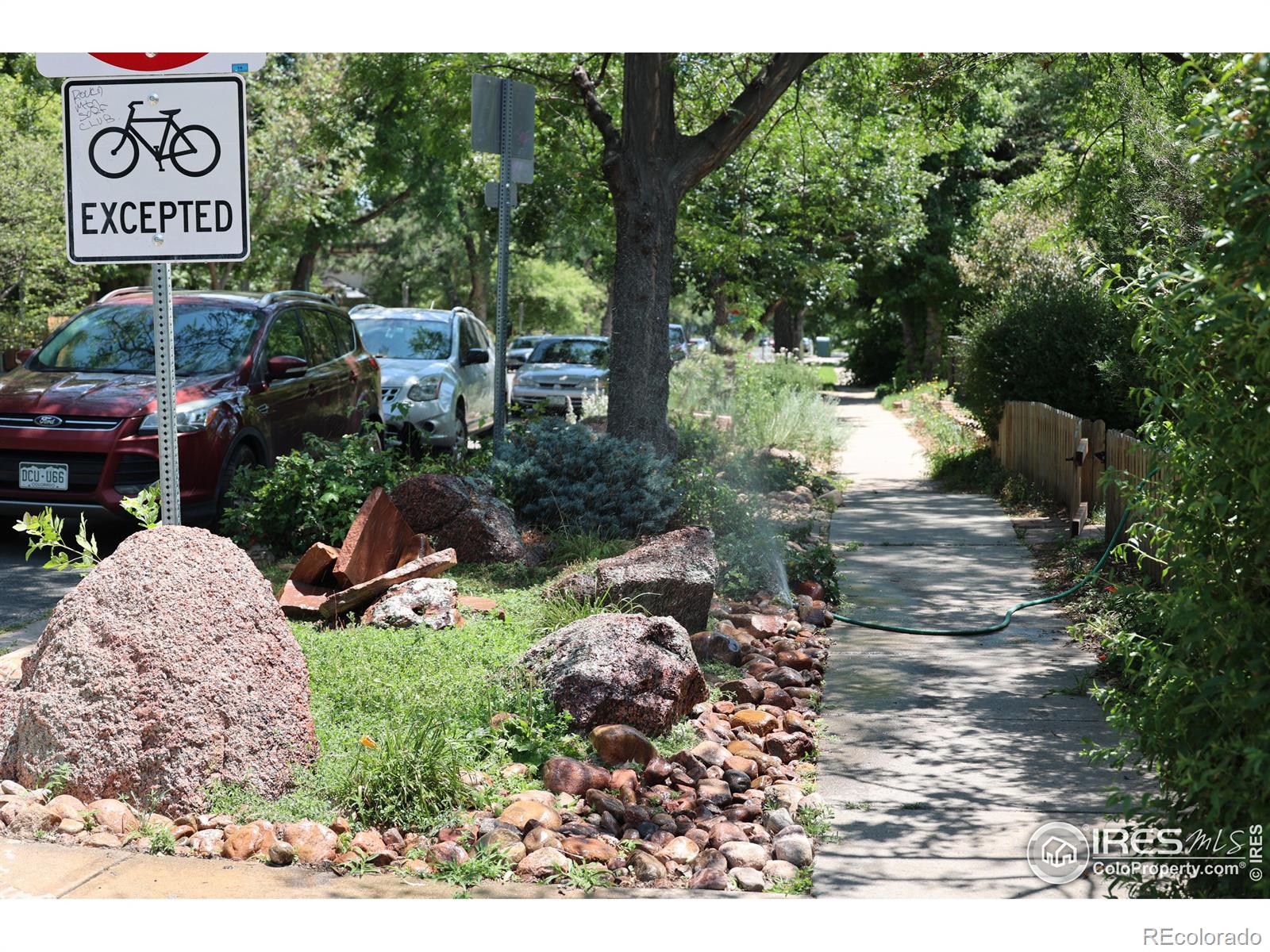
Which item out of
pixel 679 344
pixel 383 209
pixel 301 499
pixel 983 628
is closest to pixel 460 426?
pixel 301 499

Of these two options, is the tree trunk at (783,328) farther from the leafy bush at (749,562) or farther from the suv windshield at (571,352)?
the leafy bush at (749,562)

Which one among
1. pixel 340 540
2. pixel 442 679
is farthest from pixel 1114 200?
pixel 442 679

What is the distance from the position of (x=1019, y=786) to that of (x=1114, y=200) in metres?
9.19

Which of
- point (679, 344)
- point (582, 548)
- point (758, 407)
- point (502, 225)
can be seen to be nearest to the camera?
point (582, 548)

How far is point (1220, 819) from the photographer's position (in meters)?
3.26

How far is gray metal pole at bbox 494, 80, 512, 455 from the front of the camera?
31.7 feet

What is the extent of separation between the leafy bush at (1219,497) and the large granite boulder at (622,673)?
2207 millimetres

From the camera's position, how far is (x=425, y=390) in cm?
1414

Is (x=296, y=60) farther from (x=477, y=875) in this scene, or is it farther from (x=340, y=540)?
(x=477, y=875)

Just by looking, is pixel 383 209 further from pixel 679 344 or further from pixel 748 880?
pixel 748 880

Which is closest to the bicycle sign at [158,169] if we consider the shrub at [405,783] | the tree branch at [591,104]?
the shrub at [405,783]

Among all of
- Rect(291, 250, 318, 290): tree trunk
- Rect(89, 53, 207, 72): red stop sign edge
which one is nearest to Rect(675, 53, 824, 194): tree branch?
Rect(89, 53, 207, 72): red stop sign edge

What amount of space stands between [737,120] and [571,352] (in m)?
12.7

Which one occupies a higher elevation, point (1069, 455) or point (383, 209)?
point (383, 209)
